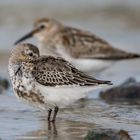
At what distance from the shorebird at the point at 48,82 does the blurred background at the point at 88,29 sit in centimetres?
32

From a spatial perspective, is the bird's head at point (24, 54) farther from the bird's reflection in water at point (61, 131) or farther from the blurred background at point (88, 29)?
the bird's reflection in water at point (61, 131)

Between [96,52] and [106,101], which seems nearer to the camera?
[106,101]

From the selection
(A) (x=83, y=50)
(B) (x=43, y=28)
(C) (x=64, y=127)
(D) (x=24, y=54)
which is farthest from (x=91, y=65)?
(C) (x=64, y=127)

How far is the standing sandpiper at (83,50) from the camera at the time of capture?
13.0 m

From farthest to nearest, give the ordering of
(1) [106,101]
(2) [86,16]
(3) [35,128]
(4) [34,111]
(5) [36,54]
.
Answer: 1. (2) [86,16]
2. (1) [106,101]
3. (4) [34,111]
4. (5) [36,54]
5. (3) [35,128]

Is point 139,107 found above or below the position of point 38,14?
below

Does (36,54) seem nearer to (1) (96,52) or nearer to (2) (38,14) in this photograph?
(1) (96,52)

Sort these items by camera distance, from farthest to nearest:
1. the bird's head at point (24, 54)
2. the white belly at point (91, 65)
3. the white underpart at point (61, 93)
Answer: the white belly at point (91, 65), the bird's head at point (24, 54), the white underpart at point (61, 93)

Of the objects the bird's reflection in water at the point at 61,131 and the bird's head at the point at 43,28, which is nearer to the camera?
the bird's reflection in water at the point at 61,131

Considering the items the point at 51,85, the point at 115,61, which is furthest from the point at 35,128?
the point at 115,61

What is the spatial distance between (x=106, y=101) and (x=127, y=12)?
938 centimetres

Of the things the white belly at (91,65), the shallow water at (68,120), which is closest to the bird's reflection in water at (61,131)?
the shallow water at (68,120)

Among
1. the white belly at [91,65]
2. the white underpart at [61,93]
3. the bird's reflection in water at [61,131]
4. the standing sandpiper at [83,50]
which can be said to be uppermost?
the standing sandpiper at [83,50]

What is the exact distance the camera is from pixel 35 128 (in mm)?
8133
